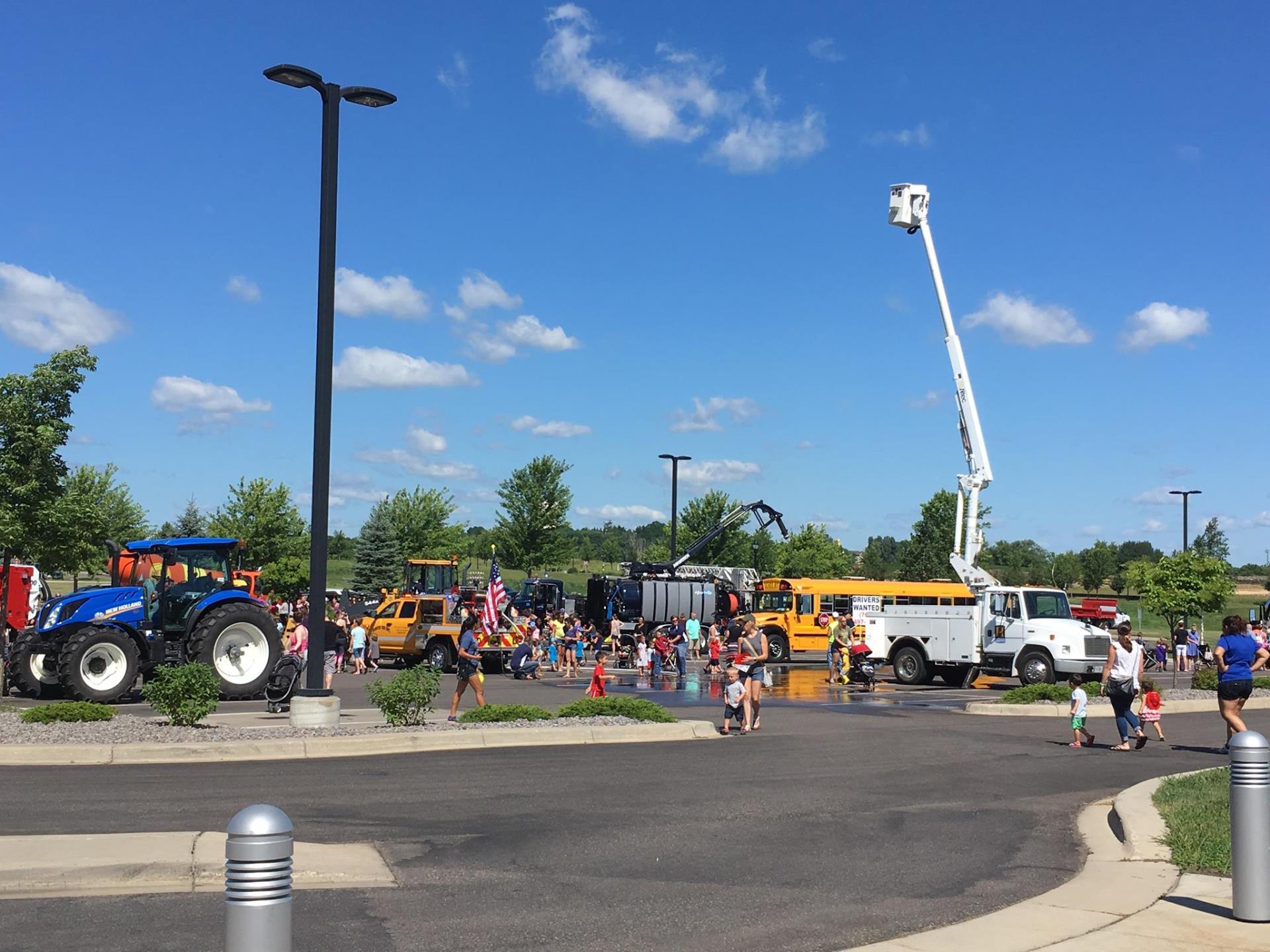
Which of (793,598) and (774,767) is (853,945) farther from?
(793,598)

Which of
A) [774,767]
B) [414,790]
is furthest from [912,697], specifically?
[414,790]

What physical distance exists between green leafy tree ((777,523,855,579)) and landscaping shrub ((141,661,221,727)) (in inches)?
2724

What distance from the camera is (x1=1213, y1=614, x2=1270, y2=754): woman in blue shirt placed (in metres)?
14.3

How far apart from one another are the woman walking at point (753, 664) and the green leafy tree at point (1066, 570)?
357ft

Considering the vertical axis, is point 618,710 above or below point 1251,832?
below

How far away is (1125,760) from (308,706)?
10179 millimetres

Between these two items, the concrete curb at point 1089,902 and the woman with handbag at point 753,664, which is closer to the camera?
the concrete curb at point 1089,902

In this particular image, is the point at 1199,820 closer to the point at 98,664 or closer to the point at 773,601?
the point at 98,664

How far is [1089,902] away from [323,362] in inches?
468

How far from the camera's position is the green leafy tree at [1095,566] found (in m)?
123

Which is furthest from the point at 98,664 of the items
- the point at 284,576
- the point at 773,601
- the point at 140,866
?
the point at 284,576

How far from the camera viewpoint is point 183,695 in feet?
51.1

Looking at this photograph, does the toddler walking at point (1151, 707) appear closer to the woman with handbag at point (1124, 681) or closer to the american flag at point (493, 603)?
the woman with handbag at point (1124, 681)

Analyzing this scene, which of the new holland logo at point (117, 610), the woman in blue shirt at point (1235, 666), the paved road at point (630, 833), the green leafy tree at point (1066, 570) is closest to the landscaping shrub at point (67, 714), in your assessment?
the paved road at point (630, 833)
